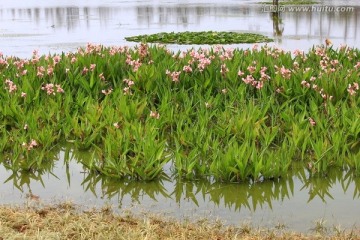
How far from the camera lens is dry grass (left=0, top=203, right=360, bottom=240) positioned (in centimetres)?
441

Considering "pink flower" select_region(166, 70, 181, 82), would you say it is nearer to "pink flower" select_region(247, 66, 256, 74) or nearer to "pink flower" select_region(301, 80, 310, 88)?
"pink flower" select_region(247, 66, 256, 74)

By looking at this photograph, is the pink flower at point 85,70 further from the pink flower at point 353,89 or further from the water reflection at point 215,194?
the pink flower at point 353,89

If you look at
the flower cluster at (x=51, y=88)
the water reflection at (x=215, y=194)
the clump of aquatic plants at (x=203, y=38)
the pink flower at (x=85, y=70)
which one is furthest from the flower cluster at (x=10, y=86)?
the clump of aquatic plants at (x=203, y=38)

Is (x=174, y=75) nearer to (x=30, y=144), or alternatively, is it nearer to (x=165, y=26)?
(x=30, y=144)

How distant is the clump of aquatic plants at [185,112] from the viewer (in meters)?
5.93

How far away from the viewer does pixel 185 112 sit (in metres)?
7.21

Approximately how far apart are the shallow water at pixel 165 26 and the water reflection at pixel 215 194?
841cm

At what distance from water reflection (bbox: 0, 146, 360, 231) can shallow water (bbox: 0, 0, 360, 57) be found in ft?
27.6

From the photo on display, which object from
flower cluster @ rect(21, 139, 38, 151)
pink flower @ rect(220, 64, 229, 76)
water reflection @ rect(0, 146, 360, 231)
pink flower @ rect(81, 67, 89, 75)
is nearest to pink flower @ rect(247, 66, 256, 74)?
pink flower @ rect(220, 64, 229, 76)

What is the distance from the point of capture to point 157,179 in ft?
19.3

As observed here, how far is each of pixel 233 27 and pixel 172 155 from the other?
1469 cm

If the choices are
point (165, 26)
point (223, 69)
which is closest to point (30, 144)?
point (223, 69)

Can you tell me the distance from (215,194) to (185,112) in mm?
1850

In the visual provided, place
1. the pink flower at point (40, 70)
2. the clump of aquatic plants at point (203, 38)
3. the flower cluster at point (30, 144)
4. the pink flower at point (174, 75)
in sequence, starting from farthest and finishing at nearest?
Result: the clump of aquatic plants at point (203, 38)
the pink flower at point (40, 70)
the pink flower at point (174, 75)
the flower cluster at point (30, 144)
